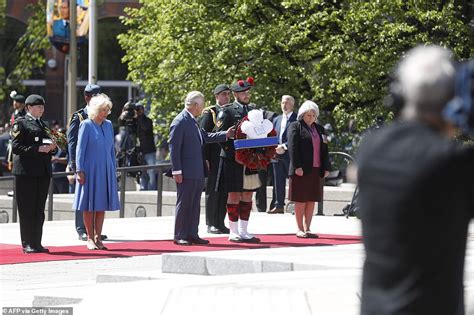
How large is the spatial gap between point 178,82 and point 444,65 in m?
21.3

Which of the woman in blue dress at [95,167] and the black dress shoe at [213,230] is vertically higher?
the woman in blue dress at [95,167]

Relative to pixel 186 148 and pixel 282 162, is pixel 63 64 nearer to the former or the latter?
pixel 282 162

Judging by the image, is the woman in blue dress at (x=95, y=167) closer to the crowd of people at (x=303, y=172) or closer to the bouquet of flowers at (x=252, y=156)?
the crowd of people at (x=303, y=172)

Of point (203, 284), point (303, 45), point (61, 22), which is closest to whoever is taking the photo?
point (203, 284)

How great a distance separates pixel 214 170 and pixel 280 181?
4.41 m

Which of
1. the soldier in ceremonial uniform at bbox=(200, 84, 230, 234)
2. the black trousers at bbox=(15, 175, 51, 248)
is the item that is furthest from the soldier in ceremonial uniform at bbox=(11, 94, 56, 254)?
the soldier in ceremonial uniform at bbox=(200, 84, 230, 234)

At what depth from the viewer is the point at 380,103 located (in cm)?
2386

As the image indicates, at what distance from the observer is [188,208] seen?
49.1 feet

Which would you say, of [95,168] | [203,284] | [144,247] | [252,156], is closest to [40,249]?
[95,168]

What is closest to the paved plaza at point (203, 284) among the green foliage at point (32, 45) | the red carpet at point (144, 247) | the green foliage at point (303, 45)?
the red carpet at point (144, 247)

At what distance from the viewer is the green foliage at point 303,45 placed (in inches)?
930

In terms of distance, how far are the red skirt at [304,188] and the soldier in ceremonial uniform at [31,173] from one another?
9.39 feet

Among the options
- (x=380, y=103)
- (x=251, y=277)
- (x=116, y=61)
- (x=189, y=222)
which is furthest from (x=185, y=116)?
(x=116, y=61)

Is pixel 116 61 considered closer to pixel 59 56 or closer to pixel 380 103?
pixel 59 56
